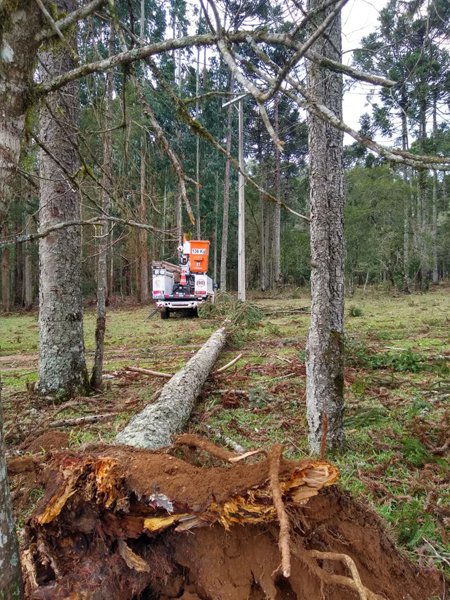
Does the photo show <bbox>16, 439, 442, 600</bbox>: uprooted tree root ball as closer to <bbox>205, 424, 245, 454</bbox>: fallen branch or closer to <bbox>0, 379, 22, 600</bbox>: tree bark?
<bbox>0, 379, 22, 600</bbox>: tree bark

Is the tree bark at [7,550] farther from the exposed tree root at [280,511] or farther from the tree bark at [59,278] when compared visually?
the tree bark at [59,278]

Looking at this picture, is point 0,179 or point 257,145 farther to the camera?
point 257,145

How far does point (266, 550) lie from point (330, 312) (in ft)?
6.54

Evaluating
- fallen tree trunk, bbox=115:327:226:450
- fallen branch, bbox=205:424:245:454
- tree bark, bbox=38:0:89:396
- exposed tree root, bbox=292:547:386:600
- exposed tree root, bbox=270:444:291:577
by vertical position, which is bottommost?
fallen branch, bbox=205:424:245:454

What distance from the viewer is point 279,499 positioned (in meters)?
1.29

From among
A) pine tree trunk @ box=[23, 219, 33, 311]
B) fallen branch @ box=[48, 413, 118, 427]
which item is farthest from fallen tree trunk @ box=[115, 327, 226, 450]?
pine tree trunk @ box=[23, 219, 33, 311]

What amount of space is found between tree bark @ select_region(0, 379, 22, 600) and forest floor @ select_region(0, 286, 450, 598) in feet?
2.57

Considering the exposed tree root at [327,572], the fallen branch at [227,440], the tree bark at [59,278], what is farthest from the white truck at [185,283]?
the exposed tree root at [327,572]

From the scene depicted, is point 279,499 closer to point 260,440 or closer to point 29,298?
point 260,440

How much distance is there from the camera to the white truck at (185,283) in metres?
13.8

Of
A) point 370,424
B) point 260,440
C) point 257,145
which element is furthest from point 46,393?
point 257,145

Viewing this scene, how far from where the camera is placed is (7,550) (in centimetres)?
125

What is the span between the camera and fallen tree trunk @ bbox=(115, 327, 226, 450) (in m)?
2.56

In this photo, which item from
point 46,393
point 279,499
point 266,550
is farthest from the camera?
point 46,393
